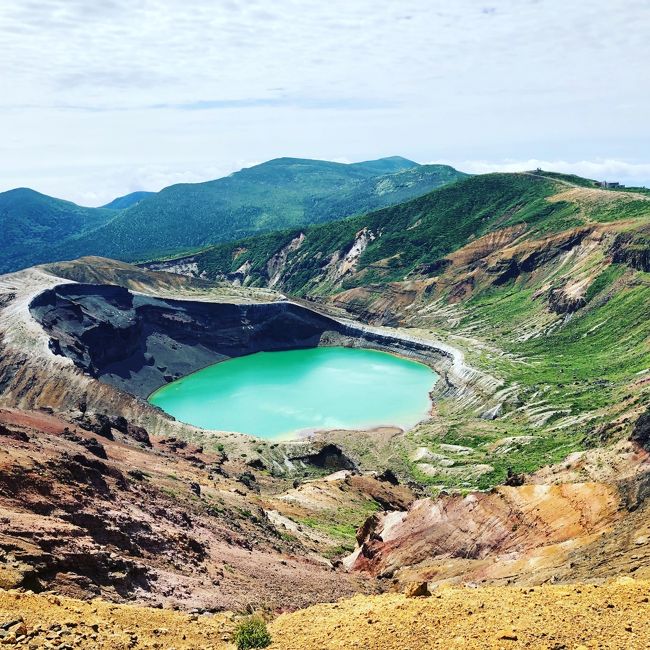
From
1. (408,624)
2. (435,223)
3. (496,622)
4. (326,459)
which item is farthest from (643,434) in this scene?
(435,223)

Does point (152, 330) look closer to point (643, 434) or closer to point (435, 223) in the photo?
point (435, 223)

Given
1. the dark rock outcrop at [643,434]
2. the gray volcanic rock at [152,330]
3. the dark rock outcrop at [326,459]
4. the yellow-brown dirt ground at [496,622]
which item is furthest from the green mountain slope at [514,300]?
the yellow-brown dirt ground at [496,622]

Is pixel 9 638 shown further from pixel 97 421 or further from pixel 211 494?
pixel 97 421

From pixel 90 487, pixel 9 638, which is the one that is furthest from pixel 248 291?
pixel 9 638

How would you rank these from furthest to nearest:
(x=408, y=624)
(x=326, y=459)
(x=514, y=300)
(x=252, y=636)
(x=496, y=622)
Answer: (x=514, y=300), (x=326, y=459), (x=252, y=636), (x=408, y=624), (x=496, y=622)

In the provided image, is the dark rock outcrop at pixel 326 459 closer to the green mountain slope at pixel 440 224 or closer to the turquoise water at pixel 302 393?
the turquoise water at pixel 302 393
